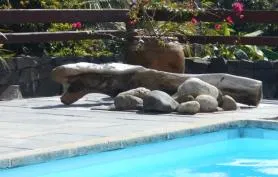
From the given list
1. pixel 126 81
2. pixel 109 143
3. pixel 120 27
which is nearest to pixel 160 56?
pixel 126 81

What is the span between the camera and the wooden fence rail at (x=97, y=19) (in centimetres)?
886

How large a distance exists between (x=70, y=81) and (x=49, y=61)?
6.22 feet

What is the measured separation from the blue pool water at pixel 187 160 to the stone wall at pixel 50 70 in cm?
348

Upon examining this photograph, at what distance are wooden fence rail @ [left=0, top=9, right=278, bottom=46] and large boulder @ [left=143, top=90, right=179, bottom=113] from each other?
7.92ft

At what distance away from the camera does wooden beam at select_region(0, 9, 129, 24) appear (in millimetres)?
8766

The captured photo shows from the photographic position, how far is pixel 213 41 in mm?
10523

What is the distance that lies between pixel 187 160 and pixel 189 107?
1306mm

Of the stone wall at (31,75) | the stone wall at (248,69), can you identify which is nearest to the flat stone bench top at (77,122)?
the stone wall at (31,75)

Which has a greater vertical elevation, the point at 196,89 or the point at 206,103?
the point at 196,89

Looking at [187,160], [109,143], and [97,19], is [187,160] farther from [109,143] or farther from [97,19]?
[97,19]

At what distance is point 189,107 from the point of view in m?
7.09

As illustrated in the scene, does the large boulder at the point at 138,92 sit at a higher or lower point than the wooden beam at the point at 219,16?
lower

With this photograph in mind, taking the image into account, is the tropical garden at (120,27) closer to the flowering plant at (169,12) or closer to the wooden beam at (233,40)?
the flowering plant at (169,12)

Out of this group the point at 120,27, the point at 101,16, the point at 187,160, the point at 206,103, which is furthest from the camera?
the point at 120,27
